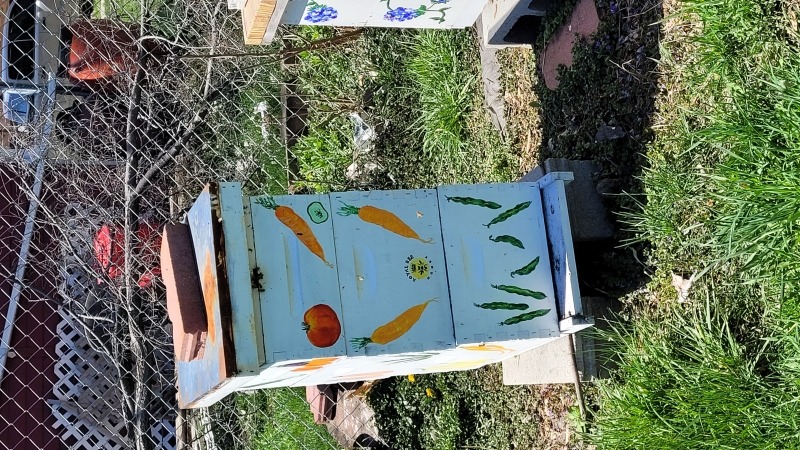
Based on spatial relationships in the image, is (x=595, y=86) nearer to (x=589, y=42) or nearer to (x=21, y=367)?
(x=589, y=42)

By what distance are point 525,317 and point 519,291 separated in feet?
0.36

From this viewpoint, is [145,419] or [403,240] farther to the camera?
[145,419]

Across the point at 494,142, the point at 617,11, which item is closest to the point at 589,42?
the point at 617,11

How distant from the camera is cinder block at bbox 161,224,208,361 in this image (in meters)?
3.14

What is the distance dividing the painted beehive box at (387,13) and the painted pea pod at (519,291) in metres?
1.99

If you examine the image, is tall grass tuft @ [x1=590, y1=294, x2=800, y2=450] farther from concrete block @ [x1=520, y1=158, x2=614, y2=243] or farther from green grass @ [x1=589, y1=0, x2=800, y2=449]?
concrete block @ [x1=520, y1=158, x2=614, y2=243]

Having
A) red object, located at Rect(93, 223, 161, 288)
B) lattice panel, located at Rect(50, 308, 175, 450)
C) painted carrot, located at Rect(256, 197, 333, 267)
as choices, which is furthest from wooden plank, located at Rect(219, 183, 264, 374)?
lattice panel, located at Rect(50, 308, 175, 450)

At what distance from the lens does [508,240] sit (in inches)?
130

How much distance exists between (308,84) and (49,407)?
13.2 feet

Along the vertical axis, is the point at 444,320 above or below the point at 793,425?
above

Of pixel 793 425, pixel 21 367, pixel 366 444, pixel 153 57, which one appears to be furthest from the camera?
pixel 21 367

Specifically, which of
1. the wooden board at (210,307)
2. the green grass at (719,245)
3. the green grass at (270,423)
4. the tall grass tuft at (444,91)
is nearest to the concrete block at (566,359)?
the green grass at (719,245)

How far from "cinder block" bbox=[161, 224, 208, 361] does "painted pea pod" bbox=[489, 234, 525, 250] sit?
4.02 feet

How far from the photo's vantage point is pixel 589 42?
12.8 ft
